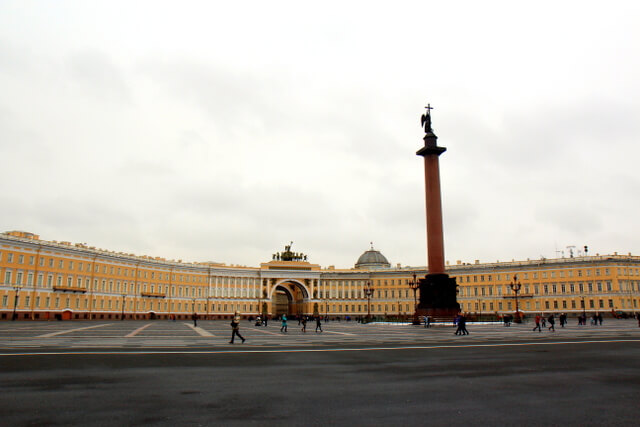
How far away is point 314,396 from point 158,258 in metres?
107

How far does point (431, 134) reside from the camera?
184 ft

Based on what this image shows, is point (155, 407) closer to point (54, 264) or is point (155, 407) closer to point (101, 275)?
point (54, 264)

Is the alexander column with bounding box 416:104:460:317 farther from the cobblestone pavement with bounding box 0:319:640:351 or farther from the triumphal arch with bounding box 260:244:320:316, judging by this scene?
the triumphal arch with bounding box 260:244:320:316

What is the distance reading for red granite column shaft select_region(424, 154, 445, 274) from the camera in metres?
52.3

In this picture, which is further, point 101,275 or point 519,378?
point 101,275

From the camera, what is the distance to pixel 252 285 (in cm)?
12850

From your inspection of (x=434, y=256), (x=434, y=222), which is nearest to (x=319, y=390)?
(x=434, y=256)

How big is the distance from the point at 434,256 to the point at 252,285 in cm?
8326

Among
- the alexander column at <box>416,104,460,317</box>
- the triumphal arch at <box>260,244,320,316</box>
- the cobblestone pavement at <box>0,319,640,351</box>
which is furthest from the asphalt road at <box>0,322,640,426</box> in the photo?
the triumphal arch at <box>260,244,320,316</box>

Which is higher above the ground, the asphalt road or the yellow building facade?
the yellow building facade

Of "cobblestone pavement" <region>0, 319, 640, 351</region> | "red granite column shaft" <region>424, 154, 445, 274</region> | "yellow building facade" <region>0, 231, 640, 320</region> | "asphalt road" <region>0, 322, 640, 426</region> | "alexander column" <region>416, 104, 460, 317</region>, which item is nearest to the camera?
"asphalt road" <region>0, 322, 640, 426</region>

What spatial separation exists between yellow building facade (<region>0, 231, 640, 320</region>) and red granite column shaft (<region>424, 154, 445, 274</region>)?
4008cm

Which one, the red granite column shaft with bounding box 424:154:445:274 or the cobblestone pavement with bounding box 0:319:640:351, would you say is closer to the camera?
the cobblestone pavement with bounding box 0:319:640:351

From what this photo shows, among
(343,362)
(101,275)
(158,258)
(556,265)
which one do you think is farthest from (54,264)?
(556,265)
